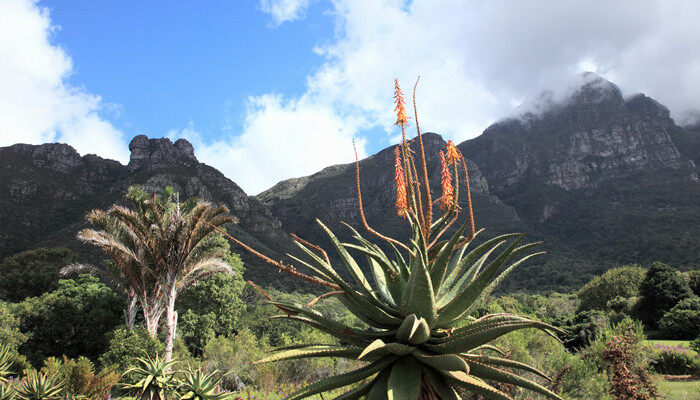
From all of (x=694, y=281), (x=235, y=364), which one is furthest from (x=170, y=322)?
(x=694, y=281)

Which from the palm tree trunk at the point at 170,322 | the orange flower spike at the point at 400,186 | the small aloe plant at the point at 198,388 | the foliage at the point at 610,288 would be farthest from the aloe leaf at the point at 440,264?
the foliage at the point at 610,288

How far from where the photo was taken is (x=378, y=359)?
6.17 feet

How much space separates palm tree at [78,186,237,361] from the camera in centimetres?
1338

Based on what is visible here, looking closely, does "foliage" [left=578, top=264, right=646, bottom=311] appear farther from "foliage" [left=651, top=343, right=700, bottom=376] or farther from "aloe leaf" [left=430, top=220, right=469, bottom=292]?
"aloe leaf" [left=430, top=220, right=469, bottom=292]

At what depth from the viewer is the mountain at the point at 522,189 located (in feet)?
233

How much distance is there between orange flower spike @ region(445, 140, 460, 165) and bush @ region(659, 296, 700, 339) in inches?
1325

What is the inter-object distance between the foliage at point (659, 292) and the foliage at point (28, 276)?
5351cm

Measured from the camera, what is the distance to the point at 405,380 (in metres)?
1.70

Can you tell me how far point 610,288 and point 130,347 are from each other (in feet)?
164

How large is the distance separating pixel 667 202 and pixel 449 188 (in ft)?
386

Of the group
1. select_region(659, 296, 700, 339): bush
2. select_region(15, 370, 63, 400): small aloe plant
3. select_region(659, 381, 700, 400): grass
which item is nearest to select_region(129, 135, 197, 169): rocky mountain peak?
select_region(15, 370, 63, 400): small aloe plant

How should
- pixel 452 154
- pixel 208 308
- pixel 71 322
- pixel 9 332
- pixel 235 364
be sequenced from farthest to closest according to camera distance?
pixel 208 308 → pixel 71 322 → pixel 9 332 → pixel 235 364 → pixel 452 154

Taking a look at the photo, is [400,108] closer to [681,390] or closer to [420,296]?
[420,296]

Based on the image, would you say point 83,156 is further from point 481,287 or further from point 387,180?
point 481,287
